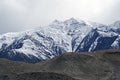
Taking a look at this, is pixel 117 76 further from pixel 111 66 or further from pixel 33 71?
pixel 33 71

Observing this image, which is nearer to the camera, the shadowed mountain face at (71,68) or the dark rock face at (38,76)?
the dark rock face at (38,76)

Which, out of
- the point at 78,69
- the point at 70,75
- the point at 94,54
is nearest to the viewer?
the point at 70,75

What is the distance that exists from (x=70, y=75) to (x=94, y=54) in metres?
27.9

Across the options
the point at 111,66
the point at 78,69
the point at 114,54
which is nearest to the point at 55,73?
the point at 78,69

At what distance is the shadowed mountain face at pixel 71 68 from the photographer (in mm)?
127750

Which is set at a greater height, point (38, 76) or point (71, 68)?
point (38, 76)

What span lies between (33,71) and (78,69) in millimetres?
17087

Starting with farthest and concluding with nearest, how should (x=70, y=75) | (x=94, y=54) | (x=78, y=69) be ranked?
(x=94, y=54) → (x=78, y=69) → (x=70, y=75)

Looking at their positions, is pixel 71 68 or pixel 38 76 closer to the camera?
pixel 38 76

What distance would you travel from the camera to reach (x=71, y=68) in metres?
140

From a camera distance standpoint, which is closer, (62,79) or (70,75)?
(62,79)

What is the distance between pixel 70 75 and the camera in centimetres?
13175

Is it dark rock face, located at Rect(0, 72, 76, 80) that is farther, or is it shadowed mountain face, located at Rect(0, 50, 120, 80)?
shadowed mountain face, located at Rect(0, 50, 120, 80)

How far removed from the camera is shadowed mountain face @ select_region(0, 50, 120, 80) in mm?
127750
